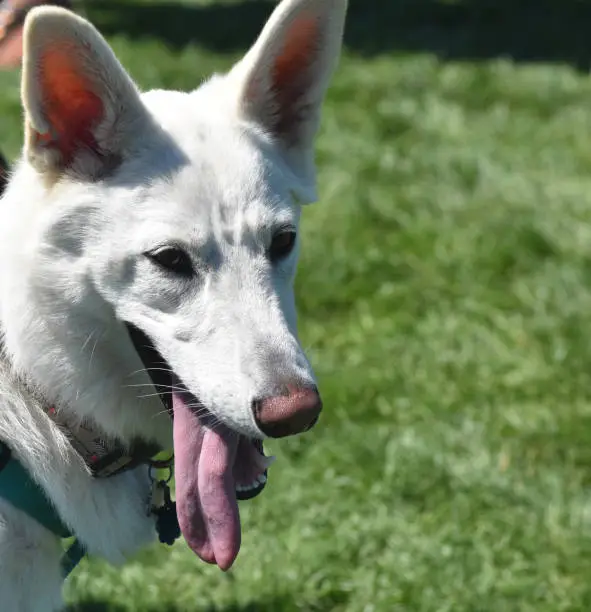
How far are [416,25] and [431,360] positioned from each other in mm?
6462

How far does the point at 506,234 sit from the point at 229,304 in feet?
12.8

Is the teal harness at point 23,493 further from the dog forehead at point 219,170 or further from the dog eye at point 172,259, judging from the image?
the dog forehead at point 219,170

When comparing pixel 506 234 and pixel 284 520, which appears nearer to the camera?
pixel 284 520

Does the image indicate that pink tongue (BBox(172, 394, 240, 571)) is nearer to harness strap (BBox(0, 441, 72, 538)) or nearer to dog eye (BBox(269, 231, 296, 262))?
harness strap (BBox(0, 441, 72, 538))

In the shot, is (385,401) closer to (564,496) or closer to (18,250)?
(564,496)

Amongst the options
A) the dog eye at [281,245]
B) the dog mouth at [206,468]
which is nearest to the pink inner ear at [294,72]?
the dog eye at [281,245]

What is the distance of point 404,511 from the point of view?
411 centimetres

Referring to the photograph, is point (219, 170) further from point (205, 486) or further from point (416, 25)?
point (416, 25)

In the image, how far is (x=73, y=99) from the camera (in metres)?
2.52

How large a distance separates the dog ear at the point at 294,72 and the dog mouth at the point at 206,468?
71 centimetres

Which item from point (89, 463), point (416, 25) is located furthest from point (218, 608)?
point (416, 25)

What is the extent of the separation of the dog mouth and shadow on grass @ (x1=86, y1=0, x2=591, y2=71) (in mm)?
7405

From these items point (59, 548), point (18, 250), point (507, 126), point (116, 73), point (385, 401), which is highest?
point (116, 73)

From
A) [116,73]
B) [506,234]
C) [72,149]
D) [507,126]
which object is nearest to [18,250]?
[72,149]
